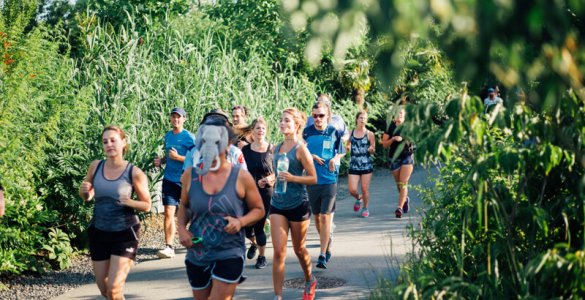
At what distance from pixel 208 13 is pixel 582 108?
1663 cm

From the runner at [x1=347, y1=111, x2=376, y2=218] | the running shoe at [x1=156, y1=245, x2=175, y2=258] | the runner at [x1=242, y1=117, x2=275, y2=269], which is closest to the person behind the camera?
the runner at [x1=242, y1=117, x2=275, y2=269]

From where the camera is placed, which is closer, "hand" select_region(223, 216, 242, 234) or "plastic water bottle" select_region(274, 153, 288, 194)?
"hand" select_region(223, 216, 242, 234)

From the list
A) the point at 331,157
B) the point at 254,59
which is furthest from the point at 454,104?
the point at 254,59

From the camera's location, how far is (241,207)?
580 cm

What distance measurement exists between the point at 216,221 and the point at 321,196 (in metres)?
3.95

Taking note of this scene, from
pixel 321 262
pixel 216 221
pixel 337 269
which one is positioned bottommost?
pixel 337 269

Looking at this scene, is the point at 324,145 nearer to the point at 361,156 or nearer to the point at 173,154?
the point at 173,154

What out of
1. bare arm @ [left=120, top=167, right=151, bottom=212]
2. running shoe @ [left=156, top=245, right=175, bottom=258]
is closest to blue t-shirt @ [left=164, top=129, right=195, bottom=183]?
running shoe @ [left=156, top=245, right=175, bottom=258]

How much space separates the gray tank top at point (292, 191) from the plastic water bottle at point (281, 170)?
0.16 ft

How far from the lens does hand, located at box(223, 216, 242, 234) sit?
5598 millimetres

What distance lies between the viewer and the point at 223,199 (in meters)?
5.68

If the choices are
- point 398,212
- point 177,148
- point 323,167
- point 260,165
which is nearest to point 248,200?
point 260,165

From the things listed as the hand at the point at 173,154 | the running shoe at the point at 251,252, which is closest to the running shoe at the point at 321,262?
the running shoe at the point at 251,252

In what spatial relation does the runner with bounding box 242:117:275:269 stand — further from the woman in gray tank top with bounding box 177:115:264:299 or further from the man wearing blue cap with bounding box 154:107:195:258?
the woman in gray tank top with bounding box 177:115:264:299
